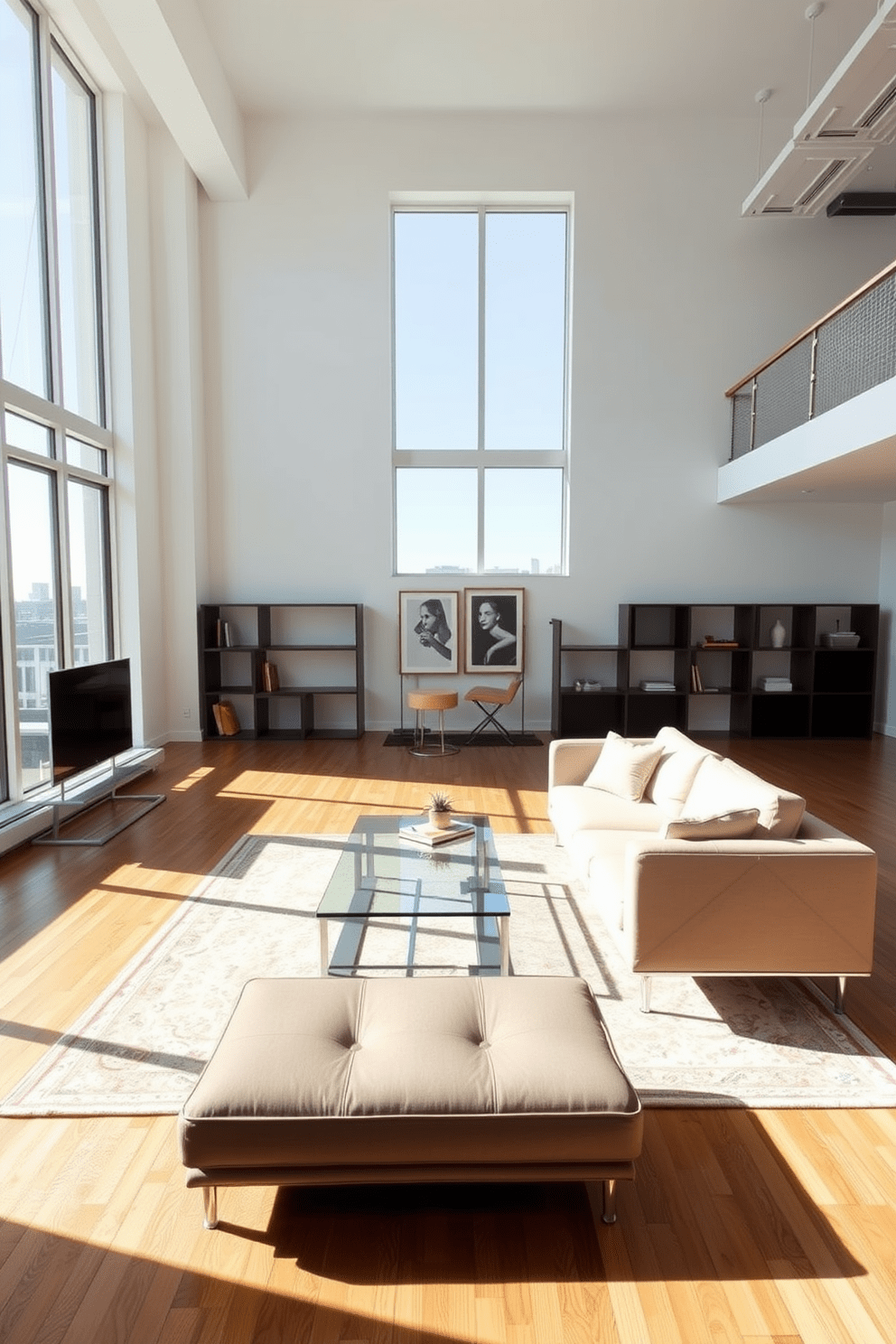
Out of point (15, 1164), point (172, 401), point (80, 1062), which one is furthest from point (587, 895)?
point (172, 401)

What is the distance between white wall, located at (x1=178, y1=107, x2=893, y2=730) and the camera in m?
9.41

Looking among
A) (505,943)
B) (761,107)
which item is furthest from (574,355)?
(505,943)

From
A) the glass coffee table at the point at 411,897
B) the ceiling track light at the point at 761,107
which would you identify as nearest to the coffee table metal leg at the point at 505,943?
the glass coffee table at the point at 411,897

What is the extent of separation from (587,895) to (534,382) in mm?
7039

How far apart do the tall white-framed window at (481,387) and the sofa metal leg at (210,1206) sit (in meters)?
8.22

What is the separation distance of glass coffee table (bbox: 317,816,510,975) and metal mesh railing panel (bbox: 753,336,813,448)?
548cm

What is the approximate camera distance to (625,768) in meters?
5.02

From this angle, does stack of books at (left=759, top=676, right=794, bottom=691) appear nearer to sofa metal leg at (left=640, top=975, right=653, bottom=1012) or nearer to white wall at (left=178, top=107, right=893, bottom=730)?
white wall at (left=178, top=107, right=893, bottom=730)

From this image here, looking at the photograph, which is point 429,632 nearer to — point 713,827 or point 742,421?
point 742,421

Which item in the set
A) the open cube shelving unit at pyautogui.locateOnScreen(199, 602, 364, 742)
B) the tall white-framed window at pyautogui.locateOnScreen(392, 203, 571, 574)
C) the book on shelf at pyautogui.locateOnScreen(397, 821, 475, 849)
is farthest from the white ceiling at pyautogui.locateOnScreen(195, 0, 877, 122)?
the book on shelf at pyautogui.locateOnScreen(397, 821, 475, 849)

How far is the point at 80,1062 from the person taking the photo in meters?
2.99

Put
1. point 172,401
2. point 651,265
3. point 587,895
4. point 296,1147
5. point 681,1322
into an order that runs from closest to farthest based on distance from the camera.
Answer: point 681,1322 < point 296,1147 < point 587,895 < point 172,401 < point 651,265

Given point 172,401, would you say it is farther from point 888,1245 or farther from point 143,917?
point 888,1245

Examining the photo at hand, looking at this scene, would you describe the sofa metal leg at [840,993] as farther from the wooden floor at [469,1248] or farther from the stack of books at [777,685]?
the stack of books at [777,685]
